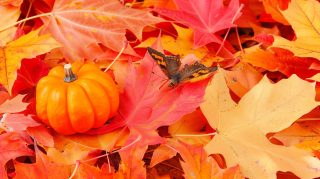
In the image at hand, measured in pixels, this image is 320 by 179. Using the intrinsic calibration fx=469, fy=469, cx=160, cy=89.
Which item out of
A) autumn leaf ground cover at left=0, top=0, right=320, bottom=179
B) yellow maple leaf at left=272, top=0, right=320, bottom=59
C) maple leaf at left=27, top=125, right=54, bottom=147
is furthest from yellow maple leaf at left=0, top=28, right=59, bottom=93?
yellow maple leaf at left=272, top=0, right=320, bottom=59

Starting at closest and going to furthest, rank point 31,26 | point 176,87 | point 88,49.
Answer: point 176,87 → point 88,49 → point 31,26

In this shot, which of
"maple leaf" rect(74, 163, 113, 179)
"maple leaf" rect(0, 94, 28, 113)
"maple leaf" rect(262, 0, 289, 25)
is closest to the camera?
"maple leaf" rect(74, 163, 113, 179)

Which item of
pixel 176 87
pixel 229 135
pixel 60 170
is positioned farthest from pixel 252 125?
pixel 60 170

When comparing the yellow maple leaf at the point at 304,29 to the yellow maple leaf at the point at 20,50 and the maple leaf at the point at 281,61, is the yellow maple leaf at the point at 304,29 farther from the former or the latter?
the yellow maple leaf at the point at 20,50

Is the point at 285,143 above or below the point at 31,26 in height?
below

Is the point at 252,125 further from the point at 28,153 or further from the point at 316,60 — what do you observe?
the point at 28,153

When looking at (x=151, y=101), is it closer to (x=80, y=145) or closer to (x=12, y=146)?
(x=80, y=145)

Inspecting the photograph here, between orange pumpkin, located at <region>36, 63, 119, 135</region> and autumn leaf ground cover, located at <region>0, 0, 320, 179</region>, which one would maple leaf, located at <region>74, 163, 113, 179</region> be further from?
orange pumpkin, located at <region>36, 63, 119, 135</region>

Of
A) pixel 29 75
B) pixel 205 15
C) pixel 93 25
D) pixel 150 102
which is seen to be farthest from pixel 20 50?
pixel 205 15
